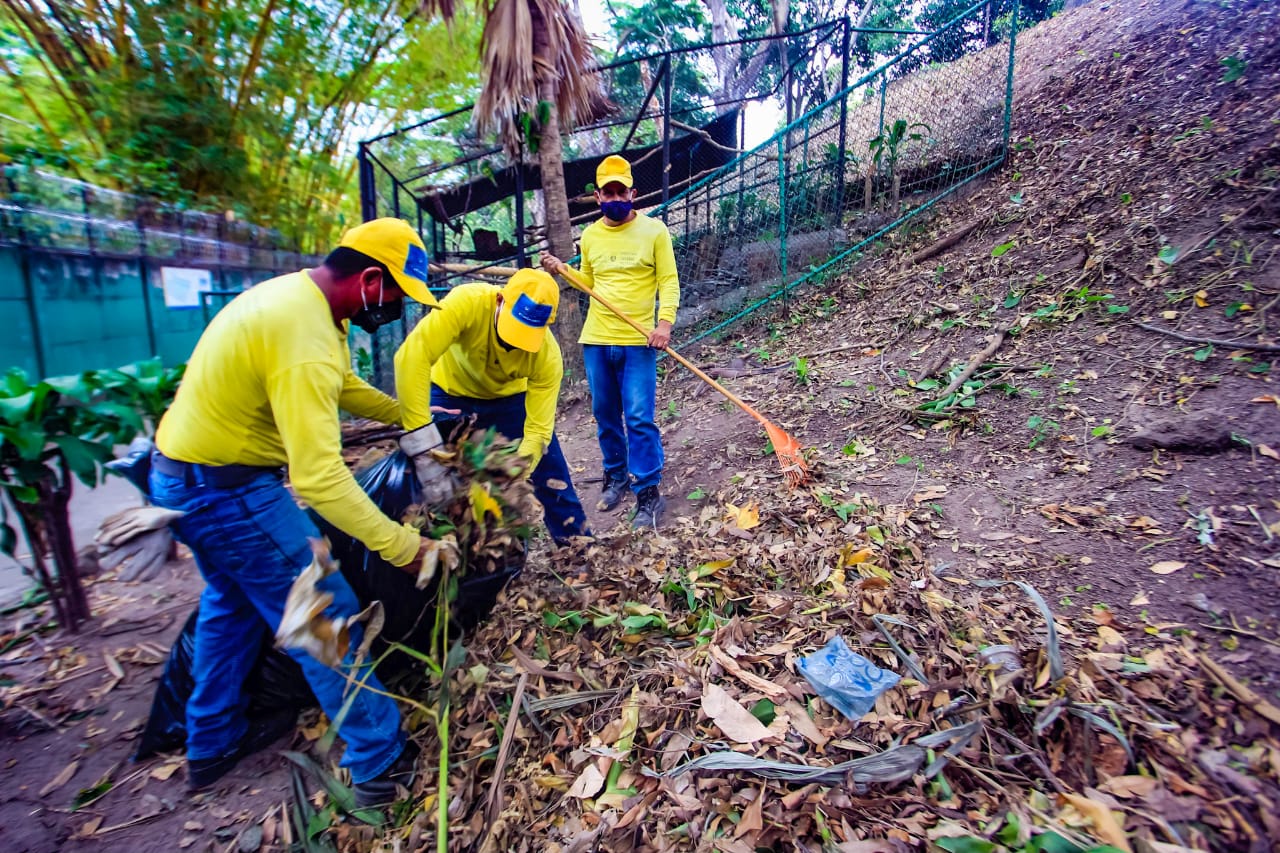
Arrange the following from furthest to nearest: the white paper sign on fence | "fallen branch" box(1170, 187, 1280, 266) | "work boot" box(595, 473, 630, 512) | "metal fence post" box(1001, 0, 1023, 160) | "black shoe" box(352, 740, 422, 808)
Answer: the white paper sign on fence → "metal fence post" box(1001, 0, 1023, 160) → "work boot" box(595, 473, 630, 512) → "fallen branch" box(1170, 187, 1280, 266) → "black shoe" box(352, 740, 422, 808)

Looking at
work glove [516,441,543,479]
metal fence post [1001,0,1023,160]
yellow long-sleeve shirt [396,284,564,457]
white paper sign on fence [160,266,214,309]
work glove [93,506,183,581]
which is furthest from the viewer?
white paper sign on fence [160,266,214,309]

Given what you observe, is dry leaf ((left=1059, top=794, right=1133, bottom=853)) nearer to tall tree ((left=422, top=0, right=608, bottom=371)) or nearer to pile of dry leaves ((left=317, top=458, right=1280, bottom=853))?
pile of dry leaves ((left=317, top=458, right=1280, bottom=853))

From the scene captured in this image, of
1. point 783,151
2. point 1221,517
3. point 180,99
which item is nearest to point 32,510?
point 1221,517

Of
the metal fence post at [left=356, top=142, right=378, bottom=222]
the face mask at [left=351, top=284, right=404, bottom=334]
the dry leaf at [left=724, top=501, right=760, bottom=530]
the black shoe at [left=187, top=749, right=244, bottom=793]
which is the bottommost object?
the black shoe at [left=187, top=749, right=244, bottom=793]

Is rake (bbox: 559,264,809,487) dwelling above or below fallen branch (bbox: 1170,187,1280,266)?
below

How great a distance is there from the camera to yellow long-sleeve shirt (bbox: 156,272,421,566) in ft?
5.89

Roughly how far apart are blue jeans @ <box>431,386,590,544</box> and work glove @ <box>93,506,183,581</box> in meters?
1.26

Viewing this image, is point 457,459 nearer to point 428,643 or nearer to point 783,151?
point 428,643

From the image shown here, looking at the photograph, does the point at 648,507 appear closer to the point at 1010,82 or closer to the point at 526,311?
the point at 526,311

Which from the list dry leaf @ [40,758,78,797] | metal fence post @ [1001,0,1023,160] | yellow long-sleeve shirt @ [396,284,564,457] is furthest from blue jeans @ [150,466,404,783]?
metal fence post @ [1001,0,1023,160]

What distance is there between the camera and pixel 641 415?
3.65 m

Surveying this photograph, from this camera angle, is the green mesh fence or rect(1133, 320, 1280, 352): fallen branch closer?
rect(1133, 320, 1280, 352): fallen branch

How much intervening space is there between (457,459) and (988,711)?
75.0 inches

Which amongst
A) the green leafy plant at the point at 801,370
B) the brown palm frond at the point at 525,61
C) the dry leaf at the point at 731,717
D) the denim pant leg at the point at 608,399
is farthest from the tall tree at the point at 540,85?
the dry leaf at the point at 731,717
